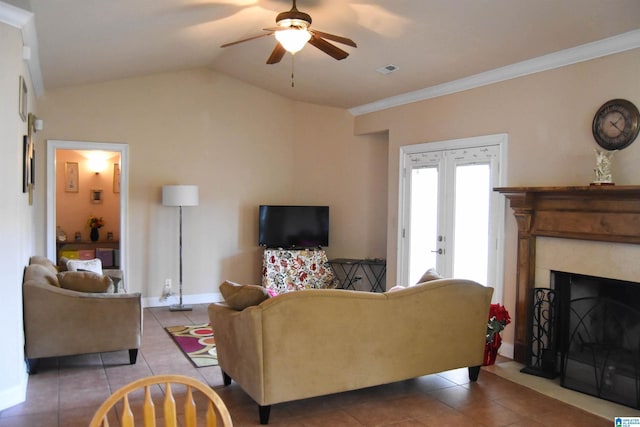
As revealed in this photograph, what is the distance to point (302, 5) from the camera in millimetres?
4238

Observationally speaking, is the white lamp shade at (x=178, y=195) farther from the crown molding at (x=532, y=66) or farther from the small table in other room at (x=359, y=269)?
the crown molding at (x=532, y=66)

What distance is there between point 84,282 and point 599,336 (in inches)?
172

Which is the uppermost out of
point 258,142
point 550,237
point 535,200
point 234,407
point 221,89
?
point 221,89

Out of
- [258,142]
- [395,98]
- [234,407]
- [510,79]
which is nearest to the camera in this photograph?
[234,407]

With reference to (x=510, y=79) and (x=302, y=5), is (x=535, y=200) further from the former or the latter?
(x=302, y=5)

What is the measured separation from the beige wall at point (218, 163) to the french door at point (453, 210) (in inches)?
38.4

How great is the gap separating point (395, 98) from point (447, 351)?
3419 millimetres

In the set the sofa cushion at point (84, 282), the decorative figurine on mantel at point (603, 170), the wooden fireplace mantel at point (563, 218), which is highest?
the decorative figurine on mantel at point (603, 170)

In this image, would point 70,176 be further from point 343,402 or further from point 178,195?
point 343,402

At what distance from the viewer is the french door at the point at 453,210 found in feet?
16.6

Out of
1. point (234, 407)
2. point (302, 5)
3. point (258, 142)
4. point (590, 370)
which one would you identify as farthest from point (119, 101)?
point (590, 370)

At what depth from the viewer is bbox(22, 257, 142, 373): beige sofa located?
413cm

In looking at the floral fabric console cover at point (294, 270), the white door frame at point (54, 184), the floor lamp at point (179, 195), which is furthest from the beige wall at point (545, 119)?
the white door frame at point (54, 184)

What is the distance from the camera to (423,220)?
5.97m
